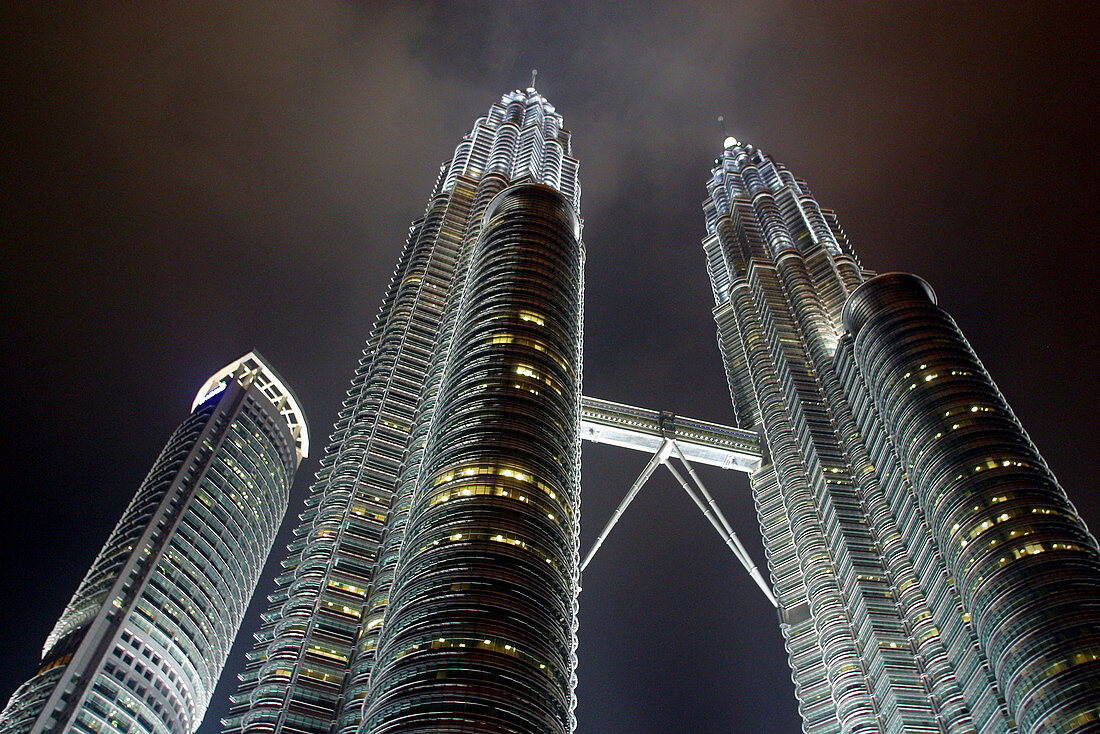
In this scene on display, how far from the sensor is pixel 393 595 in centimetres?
7450

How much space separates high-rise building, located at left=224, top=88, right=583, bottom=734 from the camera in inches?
2625

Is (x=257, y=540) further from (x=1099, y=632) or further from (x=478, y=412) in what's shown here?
(x=1099, y=632)

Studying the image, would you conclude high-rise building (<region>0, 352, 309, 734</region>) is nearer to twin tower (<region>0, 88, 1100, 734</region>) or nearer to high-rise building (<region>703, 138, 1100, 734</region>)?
twin tower (<region>0, 88, 1100, 734</region>)

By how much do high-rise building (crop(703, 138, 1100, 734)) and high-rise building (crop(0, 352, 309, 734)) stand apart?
7167cm

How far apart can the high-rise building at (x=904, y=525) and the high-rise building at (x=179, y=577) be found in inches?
2822

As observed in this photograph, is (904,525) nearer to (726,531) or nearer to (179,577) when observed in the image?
(726,531)

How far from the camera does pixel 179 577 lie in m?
118

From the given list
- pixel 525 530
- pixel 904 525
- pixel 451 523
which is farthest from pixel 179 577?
pixel 904 525

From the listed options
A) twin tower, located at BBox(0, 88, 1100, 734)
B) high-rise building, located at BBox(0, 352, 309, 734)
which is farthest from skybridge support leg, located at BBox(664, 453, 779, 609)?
high-rise building, located at BBox(0, 352, 309, 734)

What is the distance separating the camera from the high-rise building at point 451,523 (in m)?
66.7

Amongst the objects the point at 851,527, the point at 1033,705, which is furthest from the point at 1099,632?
the point at 851,527

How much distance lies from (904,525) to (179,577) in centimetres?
8558

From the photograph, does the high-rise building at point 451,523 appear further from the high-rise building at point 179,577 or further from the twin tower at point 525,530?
the high-rise building at point 179,577

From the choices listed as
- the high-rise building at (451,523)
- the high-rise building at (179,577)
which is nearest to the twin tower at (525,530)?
the high-rise building at (451,523)
